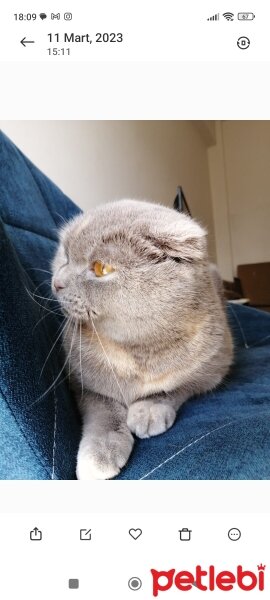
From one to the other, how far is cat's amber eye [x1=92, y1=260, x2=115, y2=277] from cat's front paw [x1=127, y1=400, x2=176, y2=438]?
19cm

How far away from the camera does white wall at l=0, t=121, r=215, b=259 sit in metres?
1.13

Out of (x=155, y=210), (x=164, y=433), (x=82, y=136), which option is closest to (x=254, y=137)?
(x=82, y=136)
